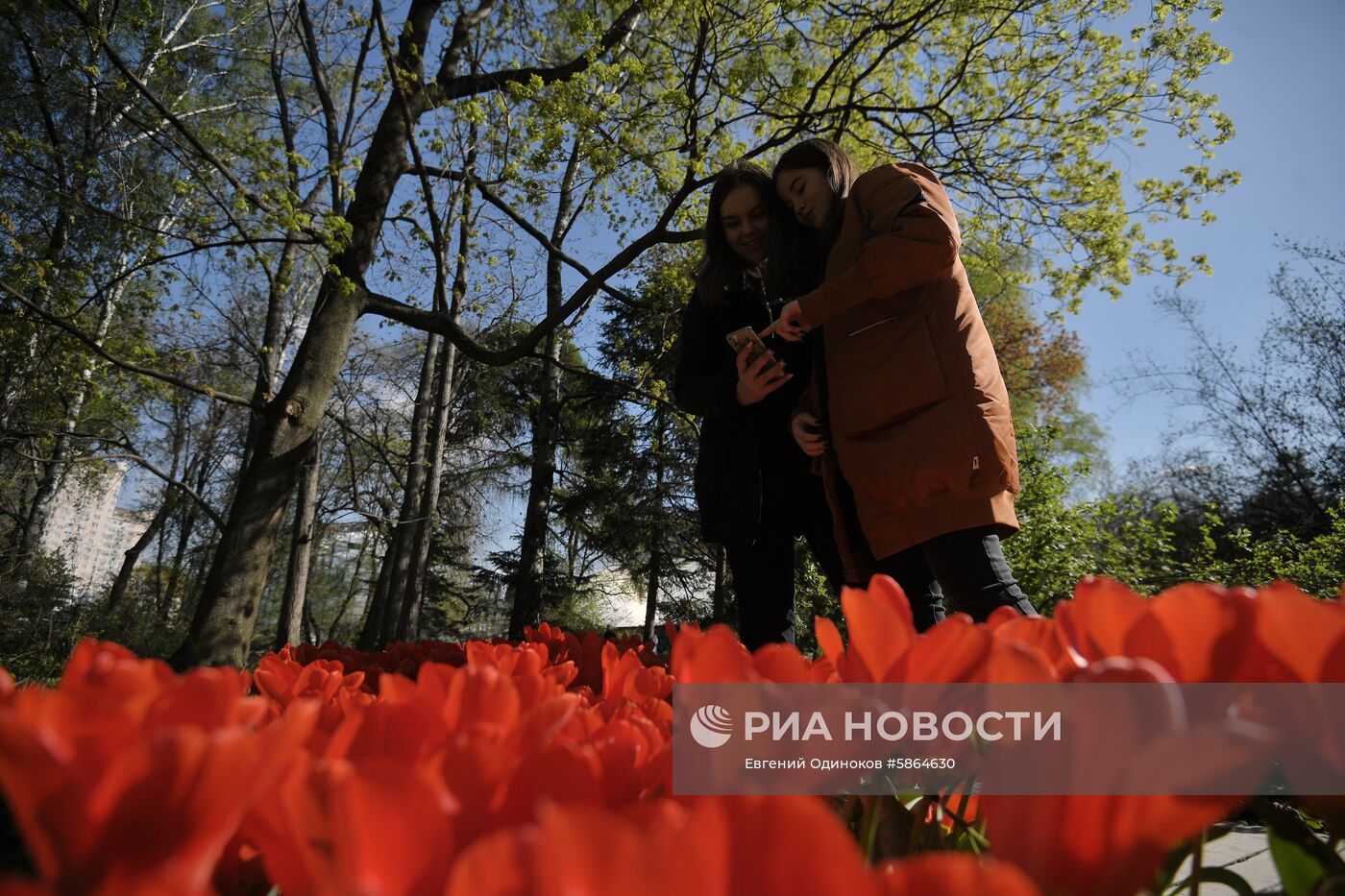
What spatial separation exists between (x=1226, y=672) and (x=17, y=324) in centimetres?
928

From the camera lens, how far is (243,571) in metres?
4.96

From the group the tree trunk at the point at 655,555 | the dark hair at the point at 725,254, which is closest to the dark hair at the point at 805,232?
the dark hair at the point at 725,254

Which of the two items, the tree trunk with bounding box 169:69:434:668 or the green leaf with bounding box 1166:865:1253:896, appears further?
the tree trunk with bounding box 169:69:434:668

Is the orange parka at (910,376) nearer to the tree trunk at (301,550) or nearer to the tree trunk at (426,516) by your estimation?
the tree trunk at (301,550)

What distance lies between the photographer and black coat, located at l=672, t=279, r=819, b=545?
2301 millimetres

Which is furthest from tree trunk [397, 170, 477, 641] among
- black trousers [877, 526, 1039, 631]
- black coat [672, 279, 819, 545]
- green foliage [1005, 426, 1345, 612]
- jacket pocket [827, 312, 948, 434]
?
black trousers [877, 526, 1039, 631]

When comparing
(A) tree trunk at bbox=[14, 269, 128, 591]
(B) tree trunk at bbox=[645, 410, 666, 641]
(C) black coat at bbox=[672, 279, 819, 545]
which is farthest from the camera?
(B) tree trunk at bbox=[645, 410, 666, 641]

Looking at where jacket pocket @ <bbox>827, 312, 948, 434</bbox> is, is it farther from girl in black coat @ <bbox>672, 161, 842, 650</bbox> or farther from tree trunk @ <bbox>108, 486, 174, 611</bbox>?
tree trunk @ <bbox>108, 486, 174, 611</bbox>

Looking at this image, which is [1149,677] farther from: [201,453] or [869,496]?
[201,453]

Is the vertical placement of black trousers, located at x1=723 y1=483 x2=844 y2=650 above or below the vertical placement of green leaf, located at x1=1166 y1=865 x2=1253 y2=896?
above

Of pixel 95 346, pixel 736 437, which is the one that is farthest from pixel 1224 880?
pixel 95 346

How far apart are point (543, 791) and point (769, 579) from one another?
1.94 m

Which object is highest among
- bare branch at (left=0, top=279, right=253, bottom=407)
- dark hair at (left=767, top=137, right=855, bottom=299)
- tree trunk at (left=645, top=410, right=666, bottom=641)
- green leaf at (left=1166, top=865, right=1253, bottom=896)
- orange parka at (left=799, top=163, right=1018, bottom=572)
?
tree trunk at (left=645, top=410, right=666, bottom=641)

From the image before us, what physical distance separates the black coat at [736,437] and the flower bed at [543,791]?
1676 millimetres
